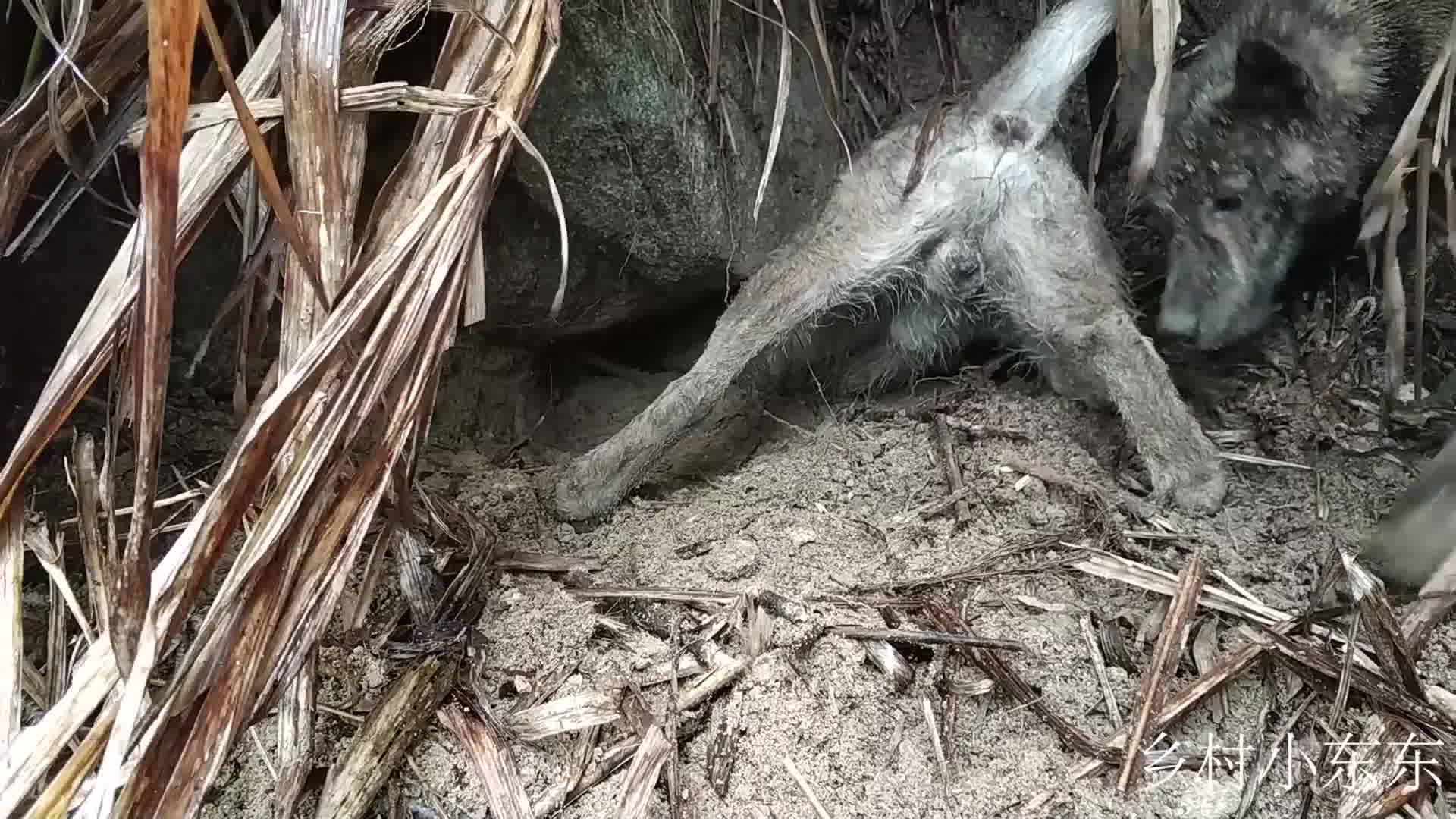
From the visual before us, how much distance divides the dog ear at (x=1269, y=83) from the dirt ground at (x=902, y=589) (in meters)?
0.42

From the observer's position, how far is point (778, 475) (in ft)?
4.64

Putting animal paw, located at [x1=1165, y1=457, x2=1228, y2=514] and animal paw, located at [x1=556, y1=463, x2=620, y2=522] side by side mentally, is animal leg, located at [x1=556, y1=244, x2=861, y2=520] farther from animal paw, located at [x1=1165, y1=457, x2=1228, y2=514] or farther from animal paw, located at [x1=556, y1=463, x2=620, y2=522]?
animal paw, located at [x1=1165, y1=457, x2=1228, y2=514]

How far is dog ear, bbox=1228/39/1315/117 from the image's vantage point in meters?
1.42

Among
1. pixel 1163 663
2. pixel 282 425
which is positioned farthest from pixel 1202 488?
pixel 282 425

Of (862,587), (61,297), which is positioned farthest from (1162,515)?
(61,297)

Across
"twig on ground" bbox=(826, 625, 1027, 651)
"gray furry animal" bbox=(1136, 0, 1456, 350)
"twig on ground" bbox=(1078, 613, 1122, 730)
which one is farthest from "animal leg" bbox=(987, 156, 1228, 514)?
"twig on ground" bbox=(826, 625, 1027, 651)

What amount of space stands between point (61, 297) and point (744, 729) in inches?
44.1

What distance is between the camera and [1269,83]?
4.70 feet

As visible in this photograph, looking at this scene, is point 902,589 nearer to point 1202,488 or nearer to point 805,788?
point 805,788

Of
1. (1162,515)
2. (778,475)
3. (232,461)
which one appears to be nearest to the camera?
(232,461)

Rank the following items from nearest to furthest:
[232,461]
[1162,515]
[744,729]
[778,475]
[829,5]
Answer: [232,461] < [744,729] < [1162,515] < [778,475] < [829,5]

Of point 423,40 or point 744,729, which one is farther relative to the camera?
point 423,40

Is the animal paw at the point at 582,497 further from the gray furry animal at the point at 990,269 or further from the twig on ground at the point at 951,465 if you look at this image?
the twig on ground at the point at 951,465

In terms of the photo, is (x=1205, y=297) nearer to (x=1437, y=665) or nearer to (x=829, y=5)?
(x=1437, y=665)
